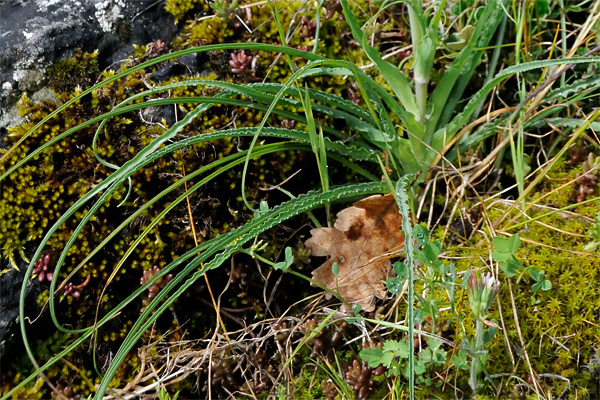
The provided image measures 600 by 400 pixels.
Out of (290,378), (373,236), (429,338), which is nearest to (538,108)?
(373,236)

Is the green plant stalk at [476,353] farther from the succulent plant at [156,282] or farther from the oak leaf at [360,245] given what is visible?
the succulent plant at [156,282]

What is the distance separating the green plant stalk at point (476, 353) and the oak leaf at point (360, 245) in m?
0.39

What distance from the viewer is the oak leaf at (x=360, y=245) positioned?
63.9 inches

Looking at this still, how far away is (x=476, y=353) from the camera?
1226 millimetres

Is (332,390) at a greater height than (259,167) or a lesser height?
lesser

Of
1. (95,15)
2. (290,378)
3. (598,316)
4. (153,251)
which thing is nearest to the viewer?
(598,316)

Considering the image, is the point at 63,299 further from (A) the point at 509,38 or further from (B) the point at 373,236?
(A) the point at 509,38

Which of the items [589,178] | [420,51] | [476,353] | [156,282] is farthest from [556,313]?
[156,282]

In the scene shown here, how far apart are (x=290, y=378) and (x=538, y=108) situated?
4.30ft

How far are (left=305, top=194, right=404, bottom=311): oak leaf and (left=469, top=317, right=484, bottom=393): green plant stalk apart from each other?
0.39m

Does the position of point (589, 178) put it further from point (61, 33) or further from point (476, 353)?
point (61, 33)

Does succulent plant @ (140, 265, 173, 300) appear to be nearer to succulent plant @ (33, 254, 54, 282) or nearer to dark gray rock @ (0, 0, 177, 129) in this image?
succulent plant @ (33, 254, 54, 282)

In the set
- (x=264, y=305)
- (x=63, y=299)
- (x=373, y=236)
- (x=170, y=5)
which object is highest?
(x=170, y=5)

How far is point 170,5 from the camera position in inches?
77.1
